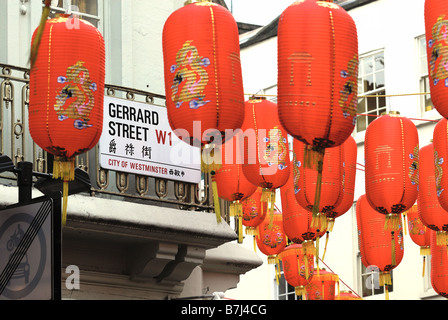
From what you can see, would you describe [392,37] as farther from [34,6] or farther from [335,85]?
[335,85]

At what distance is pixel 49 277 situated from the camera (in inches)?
439

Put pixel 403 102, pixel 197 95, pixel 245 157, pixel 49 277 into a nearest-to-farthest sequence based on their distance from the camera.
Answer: pixel 49 277 → pixel 197 95 → pixel 245 157 → pixel 403 102

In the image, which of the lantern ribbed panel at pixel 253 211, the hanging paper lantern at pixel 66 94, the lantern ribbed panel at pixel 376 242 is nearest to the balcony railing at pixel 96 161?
the lantern ribbed panel at pixel 253 211

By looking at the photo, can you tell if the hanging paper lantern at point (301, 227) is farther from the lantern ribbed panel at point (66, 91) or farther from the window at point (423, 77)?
the window at point (423, 77)

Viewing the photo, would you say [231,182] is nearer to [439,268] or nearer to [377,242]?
[377,242]

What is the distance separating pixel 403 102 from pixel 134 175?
463 inches

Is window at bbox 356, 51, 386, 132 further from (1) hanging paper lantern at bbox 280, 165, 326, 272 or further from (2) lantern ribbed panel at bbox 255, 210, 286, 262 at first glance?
(1) hanging paper lantern at bbox 280, 165, 326, 272

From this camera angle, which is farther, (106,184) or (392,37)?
(392,37)

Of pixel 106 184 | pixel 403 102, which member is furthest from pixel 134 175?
pixel 403 102

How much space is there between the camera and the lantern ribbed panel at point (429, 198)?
15523 millimetres

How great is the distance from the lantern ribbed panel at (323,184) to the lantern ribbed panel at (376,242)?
1.99 metres

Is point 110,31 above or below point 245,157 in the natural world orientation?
above

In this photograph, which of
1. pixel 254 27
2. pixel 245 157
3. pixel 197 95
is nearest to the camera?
pixel 197 95
